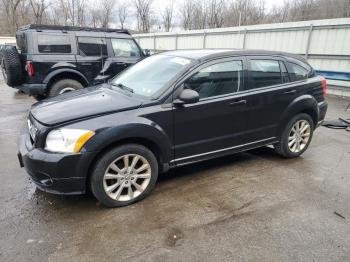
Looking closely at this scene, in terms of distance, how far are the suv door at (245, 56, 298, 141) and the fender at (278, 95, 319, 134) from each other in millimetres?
62

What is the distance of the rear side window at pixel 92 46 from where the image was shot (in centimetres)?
783

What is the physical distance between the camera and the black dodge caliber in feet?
9.95

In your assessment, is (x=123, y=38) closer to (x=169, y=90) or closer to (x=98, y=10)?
(x=169, y=90)

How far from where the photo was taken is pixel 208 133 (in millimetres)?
3826

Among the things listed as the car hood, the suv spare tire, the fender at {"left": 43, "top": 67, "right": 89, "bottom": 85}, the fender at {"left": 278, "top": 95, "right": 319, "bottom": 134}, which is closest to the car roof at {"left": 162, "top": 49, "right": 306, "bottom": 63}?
the fender at {"left": 278, "top": 95, "right": 319, "bottom": 134}

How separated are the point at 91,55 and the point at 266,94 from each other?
17.4 ft

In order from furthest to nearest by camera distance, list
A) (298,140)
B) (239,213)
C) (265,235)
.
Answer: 1. (298,140)
2. (239,213)
3. (265,235)

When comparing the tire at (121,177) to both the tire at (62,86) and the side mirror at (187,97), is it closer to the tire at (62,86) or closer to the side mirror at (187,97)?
the side mirror at (187,97)

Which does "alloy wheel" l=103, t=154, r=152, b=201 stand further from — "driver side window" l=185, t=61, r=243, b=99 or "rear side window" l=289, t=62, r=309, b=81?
"rear side window" l=289, t=62, r=309, b=81

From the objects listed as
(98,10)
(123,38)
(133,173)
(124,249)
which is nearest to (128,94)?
(133,173)

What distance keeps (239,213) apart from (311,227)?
2.31 feet

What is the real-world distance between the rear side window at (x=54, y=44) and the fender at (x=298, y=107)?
5.56m

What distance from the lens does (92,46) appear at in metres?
8.02

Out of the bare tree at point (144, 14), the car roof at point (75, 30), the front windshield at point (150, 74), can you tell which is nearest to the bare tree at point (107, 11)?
the bare tree at point (144, 14)
